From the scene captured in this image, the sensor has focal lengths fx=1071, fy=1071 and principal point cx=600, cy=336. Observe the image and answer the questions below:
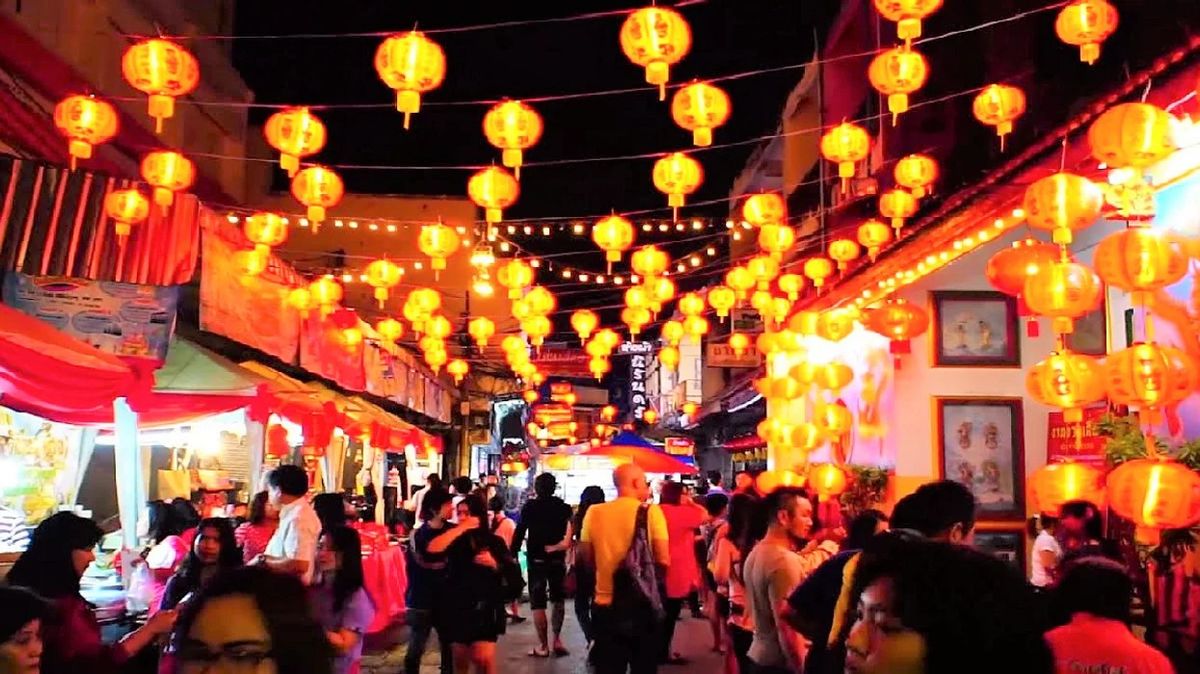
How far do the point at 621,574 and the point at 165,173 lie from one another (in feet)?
21.8

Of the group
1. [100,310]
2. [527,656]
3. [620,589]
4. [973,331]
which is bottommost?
[527,656]

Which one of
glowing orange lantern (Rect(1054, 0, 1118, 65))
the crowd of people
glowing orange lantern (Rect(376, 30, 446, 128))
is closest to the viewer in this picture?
the crowd of people

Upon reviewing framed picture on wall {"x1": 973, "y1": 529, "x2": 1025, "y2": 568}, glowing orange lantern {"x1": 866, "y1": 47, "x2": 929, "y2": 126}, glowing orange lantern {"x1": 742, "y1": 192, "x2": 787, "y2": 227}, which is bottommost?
framed picture on wall {"x1": 973, "y1": 529, "x2": 1025, "y2": 568}

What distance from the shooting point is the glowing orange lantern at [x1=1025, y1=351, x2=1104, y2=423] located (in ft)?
25.6

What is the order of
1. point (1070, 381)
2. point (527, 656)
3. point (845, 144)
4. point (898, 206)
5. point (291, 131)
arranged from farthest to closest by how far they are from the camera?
point (527, 656) → point (898, 206) → point (845, 144) → point (291, 131) → point (1070, 381)

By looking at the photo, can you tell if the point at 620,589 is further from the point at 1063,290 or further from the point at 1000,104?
the point at 1000,104

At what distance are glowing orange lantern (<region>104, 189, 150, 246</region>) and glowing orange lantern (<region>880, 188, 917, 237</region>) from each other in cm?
798

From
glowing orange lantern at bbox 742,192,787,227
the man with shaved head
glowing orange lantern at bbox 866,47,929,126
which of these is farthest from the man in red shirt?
glowing orange lantern at bbox 742,192,787,227

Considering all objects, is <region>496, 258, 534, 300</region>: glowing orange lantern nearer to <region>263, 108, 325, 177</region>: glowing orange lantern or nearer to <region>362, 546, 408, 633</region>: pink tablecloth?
<region>362, 546, 408, 633</region>: pink tablecloth

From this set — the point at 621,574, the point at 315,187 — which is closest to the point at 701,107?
the point at 621,574

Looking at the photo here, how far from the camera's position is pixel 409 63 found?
8.69 m

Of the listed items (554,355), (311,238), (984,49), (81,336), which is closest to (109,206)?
(81,336)

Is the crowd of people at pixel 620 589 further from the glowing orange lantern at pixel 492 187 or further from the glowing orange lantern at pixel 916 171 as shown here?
the glowing orange lantern at pixel 916 171

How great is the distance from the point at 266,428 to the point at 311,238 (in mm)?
17046
